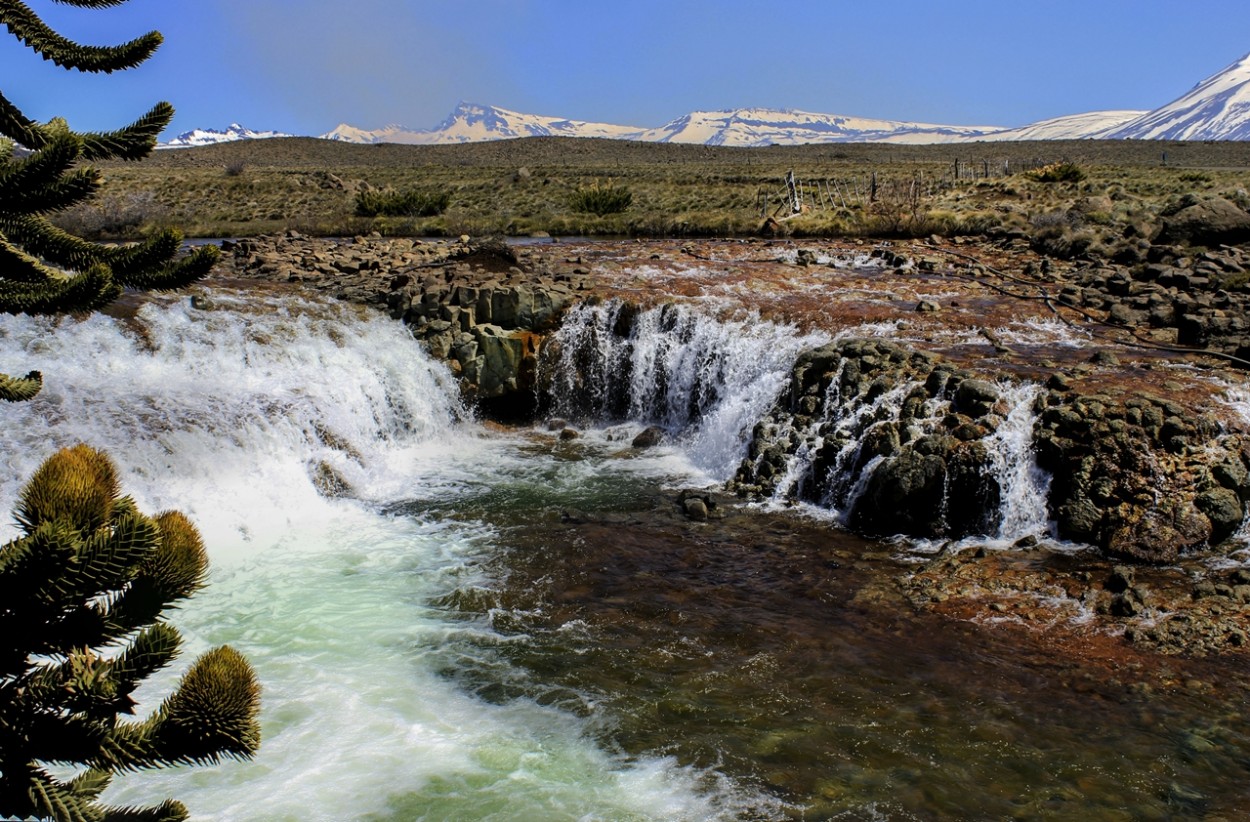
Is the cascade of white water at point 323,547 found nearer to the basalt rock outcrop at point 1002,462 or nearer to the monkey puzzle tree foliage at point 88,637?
the monkey puzzle tree foliage at point 88,637

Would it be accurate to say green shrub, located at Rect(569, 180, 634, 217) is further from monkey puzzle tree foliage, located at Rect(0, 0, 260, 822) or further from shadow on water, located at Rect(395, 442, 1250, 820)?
monkey puzzle tree foliage, located at Rect(0, 0, 260, 822)

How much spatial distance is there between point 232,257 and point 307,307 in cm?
677

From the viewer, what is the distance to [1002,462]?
10.5 meters

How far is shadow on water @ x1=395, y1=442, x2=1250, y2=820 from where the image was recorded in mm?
6055

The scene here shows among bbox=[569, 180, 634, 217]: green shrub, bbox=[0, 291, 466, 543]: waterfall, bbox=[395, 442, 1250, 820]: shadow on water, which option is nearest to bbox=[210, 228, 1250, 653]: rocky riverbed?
bbox=[395, 442, 1250, 820]: shadow on water

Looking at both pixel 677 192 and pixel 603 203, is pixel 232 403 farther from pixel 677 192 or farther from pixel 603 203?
pixel 677 192

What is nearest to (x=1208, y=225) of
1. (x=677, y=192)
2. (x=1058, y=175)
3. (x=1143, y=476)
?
(x=1143, y=476)

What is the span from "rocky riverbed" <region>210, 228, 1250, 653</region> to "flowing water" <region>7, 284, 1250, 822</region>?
1.89 ft

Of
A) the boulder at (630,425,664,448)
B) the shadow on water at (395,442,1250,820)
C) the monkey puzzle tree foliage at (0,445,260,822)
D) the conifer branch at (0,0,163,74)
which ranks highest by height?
the conifer branch at (0,0,163,74)

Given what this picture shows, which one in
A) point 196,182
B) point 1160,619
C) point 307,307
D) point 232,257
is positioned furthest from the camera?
point 196,182

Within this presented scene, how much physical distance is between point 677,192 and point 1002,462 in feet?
118

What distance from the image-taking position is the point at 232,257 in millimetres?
21516

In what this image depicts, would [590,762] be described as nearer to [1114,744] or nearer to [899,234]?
[1114,744]

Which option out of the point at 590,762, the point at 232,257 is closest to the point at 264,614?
the point at 590,762
